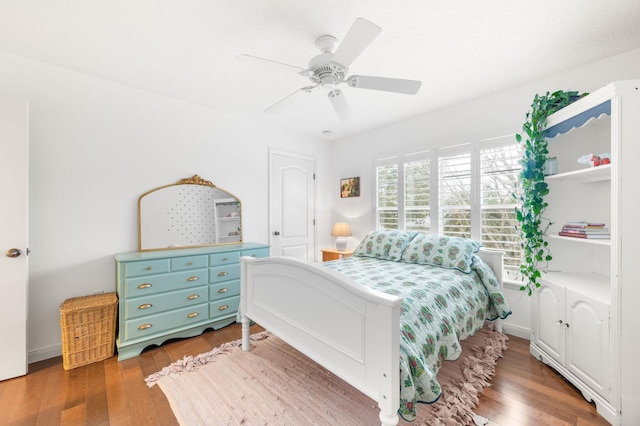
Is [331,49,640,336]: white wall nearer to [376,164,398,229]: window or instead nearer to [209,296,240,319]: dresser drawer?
[376,164,398,229]: window

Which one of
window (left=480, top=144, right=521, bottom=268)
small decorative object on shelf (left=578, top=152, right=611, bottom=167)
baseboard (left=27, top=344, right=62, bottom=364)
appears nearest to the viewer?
small decorative object on shelf (left=578, top=152, right=611, bottom=167)

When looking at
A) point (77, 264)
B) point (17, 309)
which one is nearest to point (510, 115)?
point (77, 264)

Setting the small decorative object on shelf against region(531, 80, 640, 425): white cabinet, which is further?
the small decorative object on shelf

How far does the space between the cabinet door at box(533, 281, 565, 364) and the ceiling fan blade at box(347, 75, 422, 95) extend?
73.6 inches

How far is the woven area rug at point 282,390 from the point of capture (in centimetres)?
166

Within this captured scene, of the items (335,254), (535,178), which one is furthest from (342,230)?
(535,178)

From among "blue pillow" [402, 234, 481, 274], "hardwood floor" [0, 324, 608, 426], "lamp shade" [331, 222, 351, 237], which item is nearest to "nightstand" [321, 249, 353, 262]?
"lamp shade" [331, 222, 351, 237]

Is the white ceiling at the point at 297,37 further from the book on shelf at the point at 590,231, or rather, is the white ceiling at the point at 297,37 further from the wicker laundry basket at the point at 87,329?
the wicker laundry basket at the point at 87,329

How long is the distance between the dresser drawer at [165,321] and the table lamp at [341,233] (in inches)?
80.3

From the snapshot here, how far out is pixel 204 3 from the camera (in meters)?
1.68

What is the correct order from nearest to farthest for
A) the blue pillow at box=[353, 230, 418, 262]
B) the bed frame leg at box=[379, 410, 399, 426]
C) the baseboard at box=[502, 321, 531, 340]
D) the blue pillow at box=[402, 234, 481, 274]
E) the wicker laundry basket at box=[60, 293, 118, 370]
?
1. the bed frame leg at box=[379, 410, 399, 426]
2. the wicker laundry basket at box=[60, 293, 118, 370]
3. the blue pillow at box=[402, 234, 481, 274]
4. the baseboard at box=[502, 321, 531, 340]
5. the blue pillow at box=[353, 230, 418, 262]

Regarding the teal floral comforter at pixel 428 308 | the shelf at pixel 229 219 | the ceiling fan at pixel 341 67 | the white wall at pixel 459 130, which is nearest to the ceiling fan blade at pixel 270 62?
the ceiling fan at pixel 341 67

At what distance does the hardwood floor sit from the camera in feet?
5.46

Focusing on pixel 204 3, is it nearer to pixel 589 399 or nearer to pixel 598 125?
pixel 598 125
